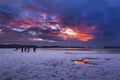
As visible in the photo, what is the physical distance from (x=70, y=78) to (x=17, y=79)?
16.7ft

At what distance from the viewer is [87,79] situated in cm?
1698

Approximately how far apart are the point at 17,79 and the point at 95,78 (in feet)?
24.9

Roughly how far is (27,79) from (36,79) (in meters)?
0.85

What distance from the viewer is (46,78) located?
57.6ft

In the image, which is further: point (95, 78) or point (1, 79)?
point (95, 78)

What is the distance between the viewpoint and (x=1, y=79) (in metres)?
16.5

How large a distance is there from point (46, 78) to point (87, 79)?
4.01 m

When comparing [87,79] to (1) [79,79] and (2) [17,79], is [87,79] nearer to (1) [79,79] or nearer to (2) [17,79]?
(1) [79,79]

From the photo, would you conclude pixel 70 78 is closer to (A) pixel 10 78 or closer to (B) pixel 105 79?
(B) pixel 105 79

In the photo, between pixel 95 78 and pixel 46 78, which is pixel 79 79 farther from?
pixel 46 78

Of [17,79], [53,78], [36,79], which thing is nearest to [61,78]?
[53,78]

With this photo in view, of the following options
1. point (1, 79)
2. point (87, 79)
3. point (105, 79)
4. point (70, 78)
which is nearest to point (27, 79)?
point (1, 79)

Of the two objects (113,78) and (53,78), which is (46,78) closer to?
(53,78)

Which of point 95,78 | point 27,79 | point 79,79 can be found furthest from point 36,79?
point 95,78
